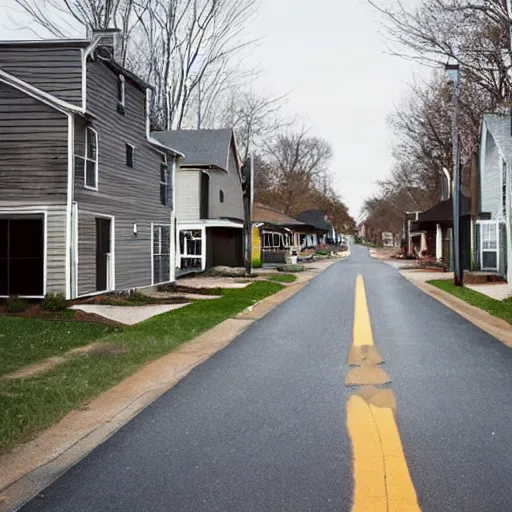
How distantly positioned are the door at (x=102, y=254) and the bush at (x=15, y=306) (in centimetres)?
264

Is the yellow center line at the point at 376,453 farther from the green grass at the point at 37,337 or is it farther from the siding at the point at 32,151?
the siding at the point at 32,151

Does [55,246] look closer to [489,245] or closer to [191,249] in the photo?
[191,249]

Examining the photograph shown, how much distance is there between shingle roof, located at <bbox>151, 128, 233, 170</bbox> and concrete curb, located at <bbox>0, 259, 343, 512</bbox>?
2555 cm

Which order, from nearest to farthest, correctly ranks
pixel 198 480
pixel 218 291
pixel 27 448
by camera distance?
pixel 198 480 < pixel 27 448 < pixel 218 291

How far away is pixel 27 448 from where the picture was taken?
16.2 ft

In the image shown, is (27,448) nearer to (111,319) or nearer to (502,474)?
(502,474)

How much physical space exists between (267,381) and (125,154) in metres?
13.9

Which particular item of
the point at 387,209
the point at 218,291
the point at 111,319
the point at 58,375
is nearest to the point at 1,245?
the point at 111,319

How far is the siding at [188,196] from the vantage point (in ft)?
105

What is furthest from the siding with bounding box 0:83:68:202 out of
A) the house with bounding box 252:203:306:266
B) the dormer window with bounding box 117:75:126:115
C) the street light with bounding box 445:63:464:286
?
the house with bounding box 252:203:306:266

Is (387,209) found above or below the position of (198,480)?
above

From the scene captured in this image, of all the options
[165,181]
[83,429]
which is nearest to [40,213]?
[165,181]

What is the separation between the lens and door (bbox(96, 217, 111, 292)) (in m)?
17.5

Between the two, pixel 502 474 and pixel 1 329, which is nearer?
pixel 502 474
